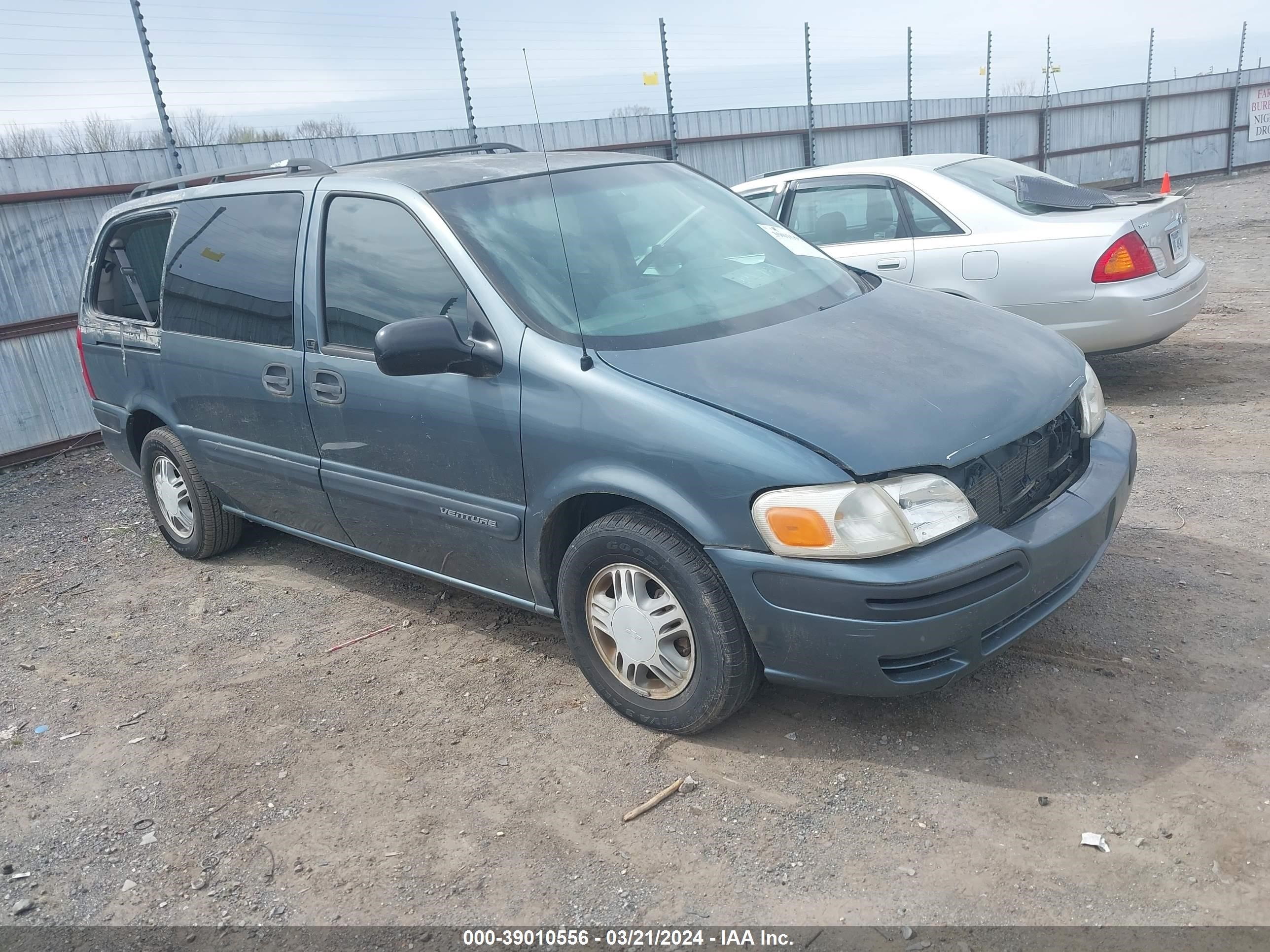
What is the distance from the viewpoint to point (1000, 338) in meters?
3.50

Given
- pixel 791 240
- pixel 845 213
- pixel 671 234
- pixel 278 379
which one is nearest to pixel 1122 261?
pixel 845 213

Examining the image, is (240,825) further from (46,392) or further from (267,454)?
(46,392)

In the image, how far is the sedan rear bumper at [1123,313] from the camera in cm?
582

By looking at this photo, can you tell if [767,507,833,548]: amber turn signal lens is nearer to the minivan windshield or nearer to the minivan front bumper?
the minivan front bumper

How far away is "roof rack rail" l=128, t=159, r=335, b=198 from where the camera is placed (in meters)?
4.38

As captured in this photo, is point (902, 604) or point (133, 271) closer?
point (902, 604)

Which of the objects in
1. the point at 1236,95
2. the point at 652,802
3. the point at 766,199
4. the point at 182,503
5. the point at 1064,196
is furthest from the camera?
the point at 1236,95

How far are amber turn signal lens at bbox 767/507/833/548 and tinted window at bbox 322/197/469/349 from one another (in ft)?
4.30

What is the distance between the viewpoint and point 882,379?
3041 mm

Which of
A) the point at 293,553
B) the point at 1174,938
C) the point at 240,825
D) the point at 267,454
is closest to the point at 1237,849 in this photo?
the point at 1174,938

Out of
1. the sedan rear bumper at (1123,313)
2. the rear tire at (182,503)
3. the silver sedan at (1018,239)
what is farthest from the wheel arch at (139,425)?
the sedan rear bumper at (1123,313)

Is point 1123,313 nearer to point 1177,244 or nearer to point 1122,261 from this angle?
point 1122,261

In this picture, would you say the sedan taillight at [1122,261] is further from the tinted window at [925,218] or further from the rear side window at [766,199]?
the rear side window at [766,199]

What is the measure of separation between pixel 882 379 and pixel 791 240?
1.41 meters
